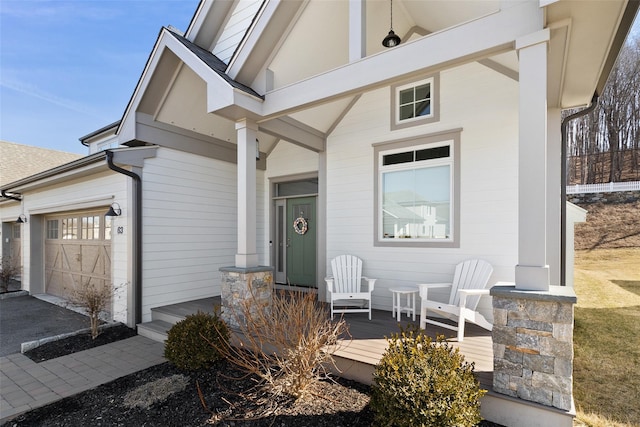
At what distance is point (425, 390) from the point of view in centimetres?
210

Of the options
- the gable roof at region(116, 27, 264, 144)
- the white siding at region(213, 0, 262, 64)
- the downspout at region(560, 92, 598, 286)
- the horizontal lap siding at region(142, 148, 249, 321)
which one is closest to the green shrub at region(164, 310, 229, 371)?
the horizontal lap siding at region(142, 148, 249, 321)

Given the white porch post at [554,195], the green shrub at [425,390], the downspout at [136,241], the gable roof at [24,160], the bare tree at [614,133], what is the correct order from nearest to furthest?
the green shrub at [425,390] < the white porch post at [554,195] < the downspout at [136,241] < the gable roof at [24,160] < the bare tree at [614,133]

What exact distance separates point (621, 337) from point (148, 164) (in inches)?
292

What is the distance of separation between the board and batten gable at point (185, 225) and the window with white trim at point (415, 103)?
3.44 m

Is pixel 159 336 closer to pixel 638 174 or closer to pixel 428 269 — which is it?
pixel 428 269

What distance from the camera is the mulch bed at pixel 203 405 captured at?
98.8 inches

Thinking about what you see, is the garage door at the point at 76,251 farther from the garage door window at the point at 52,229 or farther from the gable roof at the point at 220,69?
the gable roof at the point at 220,69

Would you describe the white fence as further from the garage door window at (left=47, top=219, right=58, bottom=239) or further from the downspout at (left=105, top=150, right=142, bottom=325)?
the garage door window at (left=47, top=219, right=58, bottom=239)

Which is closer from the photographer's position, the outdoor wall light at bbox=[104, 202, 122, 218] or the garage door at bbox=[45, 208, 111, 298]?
the outdoor wall light at bbox=[104, 202, 122, 218]

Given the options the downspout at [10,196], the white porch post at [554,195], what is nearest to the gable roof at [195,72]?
the white porch post at [554,195]

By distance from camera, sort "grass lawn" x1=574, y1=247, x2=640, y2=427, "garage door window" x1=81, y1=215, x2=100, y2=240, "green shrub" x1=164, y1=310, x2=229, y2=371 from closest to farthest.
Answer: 1. "grass lawn" x1=574, y1=247, x2=640, y2=427
2. "green shrub" x1=164, y1=310, x2=229, y2=371
3. "garage door window" x1=81, y1=215, x2=100, y2=240

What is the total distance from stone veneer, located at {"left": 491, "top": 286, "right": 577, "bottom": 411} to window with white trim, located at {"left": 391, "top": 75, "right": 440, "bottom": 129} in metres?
3.09

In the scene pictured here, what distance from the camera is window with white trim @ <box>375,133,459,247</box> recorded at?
15.0 feet

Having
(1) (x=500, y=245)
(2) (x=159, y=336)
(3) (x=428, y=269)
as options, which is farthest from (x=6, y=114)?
(1) (x=500, y=245)
